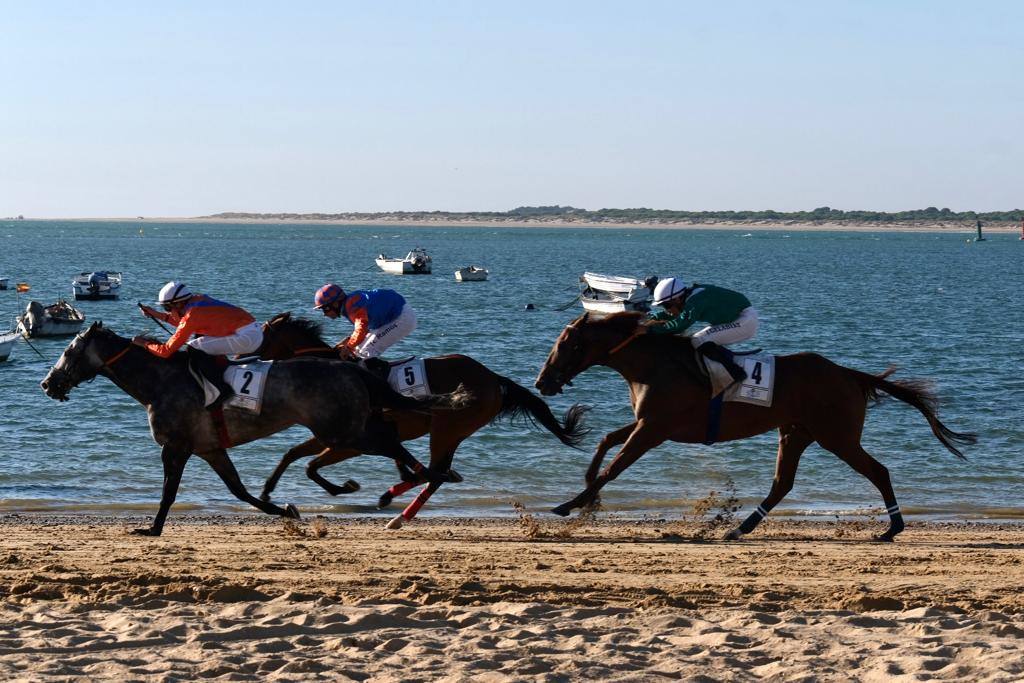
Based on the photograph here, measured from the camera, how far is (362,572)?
10000mm

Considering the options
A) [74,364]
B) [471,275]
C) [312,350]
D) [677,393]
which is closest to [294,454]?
[312,350]

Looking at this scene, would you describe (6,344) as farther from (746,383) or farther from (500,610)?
(500,610)

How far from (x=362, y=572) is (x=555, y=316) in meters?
44.7

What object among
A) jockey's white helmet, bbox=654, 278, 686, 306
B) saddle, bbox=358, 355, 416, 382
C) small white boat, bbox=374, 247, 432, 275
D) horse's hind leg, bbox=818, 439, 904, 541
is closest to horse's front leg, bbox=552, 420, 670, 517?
jockey's white helmet, bbox=654, 278, 686, 306

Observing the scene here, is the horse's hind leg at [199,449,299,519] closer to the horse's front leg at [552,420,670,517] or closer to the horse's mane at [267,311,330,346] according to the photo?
the horse's mane at [267,311,330,346]

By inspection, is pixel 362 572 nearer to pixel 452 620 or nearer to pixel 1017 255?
pixel 452 620

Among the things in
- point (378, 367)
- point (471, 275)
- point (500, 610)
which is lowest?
point (471, 275)

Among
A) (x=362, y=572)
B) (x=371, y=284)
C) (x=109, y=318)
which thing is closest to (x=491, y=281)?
(x=371, y=284)

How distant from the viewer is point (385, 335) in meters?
13.4

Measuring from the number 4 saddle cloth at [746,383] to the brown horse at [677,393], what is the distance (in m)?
0.07

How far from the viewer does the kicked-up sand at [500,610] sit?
748 cm

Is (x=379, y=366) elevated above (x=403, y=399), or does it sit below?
above

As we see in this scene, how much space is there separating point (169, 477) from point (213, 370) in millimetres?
1052

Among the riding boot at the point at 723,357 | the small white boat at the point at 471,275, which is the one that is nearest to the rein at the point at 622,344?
the riding boot at the point at 723,357
